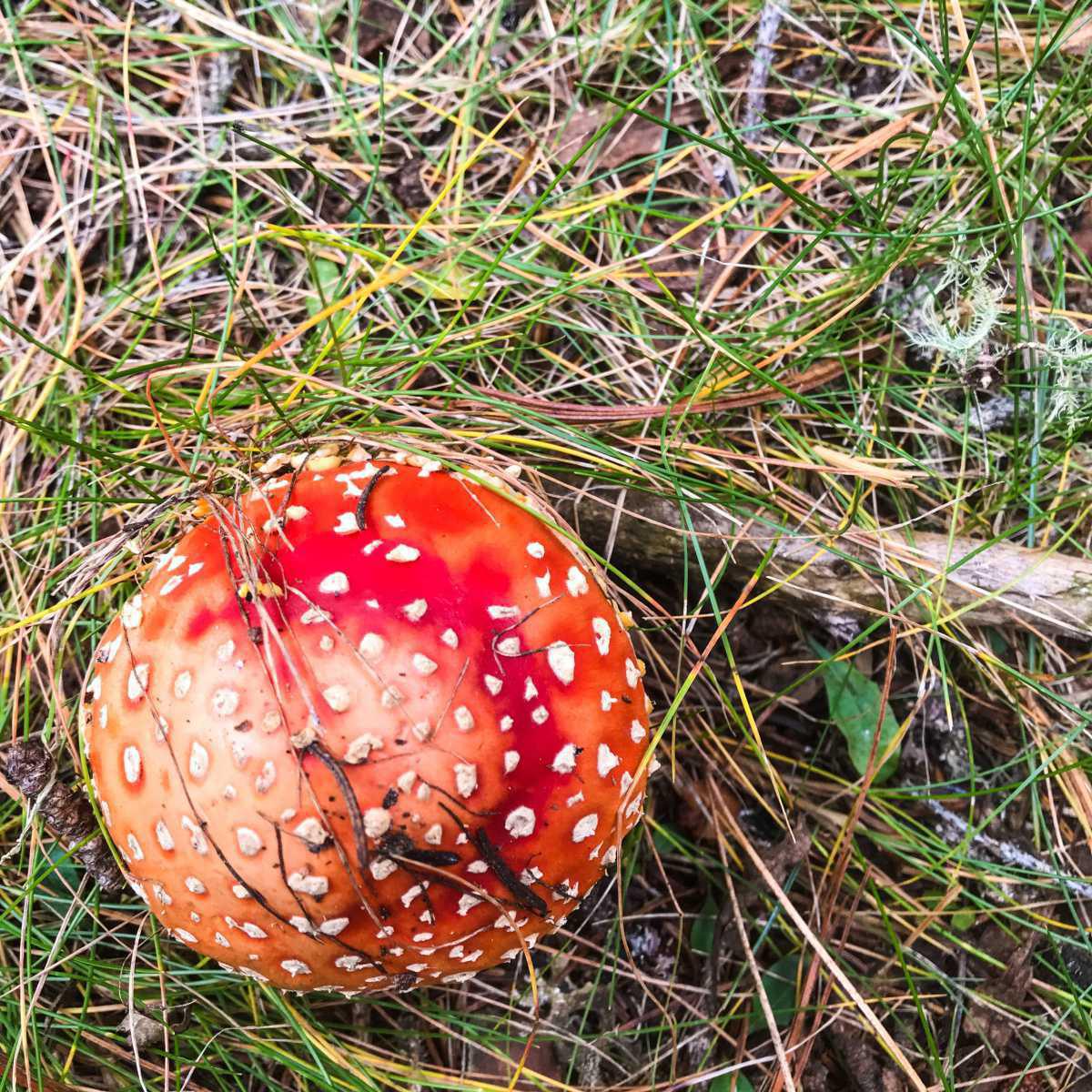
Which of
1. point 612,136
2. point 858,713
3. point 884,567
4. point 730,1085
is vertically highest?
point 612,136

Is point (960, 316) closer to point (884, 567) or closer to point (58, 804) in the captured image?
point (884, 567)

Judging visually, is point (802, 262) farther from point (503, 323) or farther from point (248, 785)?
point (248, 785)

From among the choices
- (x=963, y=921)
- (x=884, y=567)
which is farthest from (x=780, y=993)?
(x=884, y=567)

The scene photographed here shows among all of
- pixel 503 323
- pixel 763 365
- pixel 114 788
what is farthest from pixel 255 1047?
pixel 763 365

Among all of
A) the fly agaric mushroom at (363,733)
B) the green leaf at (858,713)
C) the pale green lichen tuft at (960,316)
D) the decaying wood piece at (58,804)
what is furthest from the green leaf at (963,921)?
the decaying wood piece at (58,804)

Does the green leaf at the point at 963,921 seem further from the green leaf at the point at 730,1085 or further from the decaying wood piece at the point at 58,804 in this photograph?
the decaying wood piece at the point at 58,804

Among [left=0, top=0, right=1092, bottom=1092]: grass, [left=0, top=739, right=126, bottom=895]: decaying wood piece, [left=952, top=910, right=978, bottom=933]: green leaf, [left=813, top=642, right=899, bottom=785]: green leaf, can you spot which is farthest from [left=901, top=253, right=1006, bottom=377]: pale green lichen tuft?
[left=0, top=739, right=126, bottom=895]: decaying wood piece
